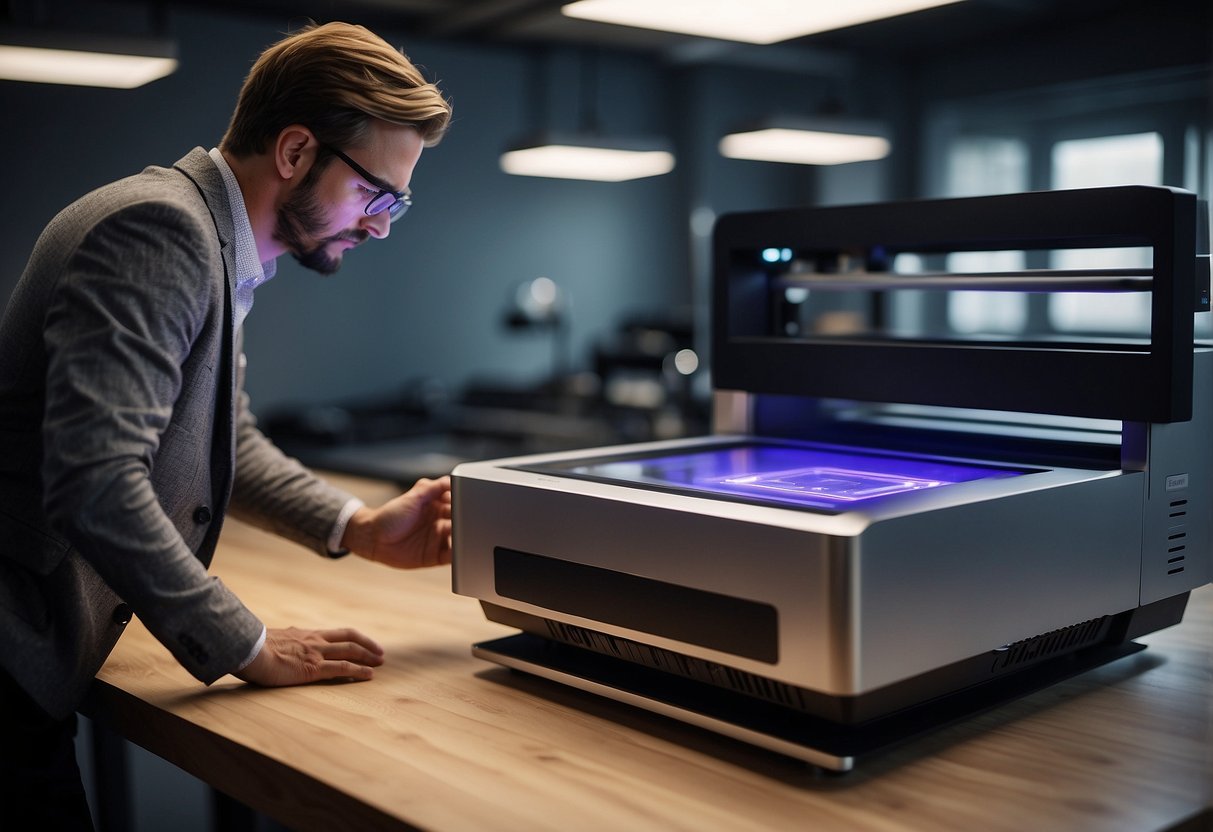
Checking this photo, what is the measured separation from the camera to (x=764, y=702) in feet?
3.07

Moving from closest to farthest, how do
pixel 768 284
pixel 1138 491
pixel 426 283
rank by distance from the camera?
pixel 1138 491
pixel 768 284
pixel 426 283

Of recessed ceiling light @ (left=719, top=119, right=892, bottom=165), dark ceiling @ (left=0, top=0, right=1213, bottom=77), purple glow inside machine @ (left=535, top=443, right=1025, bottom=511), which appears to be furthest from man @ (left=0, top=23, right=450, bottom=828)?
dark ceiling @ (left=0, top=0, right=1213, bottom=77)

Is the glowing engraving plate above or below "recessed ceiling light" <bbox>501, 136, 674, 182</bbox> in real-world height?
below

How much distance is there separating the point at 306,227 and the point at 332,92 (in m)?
0.13

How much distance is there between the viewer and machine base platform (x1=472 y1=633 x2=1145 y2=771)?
855 millimetres

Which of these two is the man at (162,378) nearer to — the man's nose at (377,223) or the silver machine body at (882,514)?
the man's nose at (377,223)

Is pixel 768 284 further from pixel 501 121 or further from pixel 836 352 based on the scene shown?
pixel 501 121

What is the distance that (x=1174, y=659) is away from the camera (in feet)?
3.68

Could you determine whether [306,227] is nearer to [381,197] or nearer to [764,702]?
[381,197]

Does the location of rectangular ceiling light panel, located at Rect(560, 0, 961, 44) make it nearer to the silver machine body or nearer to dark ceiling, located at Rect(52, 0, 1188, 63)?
the silver machine body

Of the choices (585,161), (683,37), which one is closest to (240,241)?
(585,161)

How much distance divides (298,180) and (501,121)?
483 cm

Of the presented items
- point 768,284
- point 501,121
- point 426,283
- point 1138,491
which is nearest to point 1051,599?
point 1138,491

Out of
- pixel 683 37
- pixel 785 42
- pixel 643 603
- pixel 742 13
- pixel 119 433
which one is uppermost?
pixel 785 42
